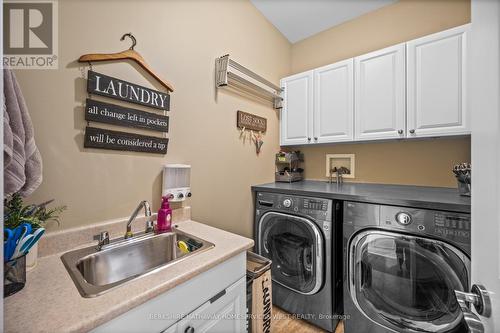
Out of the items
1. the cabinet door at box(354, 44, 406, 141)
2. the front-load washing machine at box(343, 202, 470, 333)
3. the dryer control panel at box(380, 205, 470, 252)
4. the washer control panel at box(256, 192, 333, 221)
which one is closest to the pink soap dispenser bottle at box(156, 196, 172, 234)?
the washer control panel at box(256, 192, 333, 221)

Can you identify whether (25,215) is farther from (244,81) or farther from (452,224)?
(452,224)

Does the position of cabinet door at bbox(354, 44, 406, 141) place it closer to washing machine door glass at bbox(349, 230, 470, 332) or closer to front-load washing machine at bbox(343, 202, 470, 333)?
front-load washing machine at bbox(343, 202, 470, 333)

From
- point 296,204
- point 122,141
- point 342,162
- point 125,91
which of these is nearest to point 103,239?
point 122,141

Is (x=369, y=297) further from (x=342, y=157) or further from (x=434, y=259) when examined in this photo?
(x=342, y=157)

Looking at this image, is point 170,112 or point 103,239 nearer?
point 103,239

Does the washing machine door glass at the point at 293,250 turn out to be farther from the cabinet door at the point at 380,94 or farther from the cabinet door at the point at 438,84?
the cabinet door at the point at 438,84

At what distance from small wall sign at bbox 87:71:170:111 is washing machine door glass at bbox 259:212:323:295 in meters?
1.30

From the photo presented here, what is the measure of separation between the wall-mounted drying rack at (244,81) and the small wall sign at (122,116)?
25.2 inches

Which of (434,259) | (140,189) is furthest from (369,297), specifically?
(140,189)

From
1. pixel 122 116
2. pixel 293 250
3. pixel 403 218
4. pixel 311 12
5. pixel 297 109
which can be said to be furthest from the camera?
pixel 297 109

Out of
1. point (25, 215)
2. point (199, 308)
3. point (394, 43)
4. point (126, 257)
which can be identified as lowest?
point (199, 308)

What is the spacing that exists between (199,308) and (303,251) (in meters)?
1.11

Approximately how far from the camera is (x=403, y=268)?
134 centimetres

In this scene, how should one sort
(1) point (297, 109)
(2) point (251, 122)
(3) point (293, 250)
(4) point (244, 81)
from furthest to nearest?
1. (1) point (297, 109)
2. (2) point (251, 122)
3. (4) point (244, 81)
4. (3) point (293, 250)
